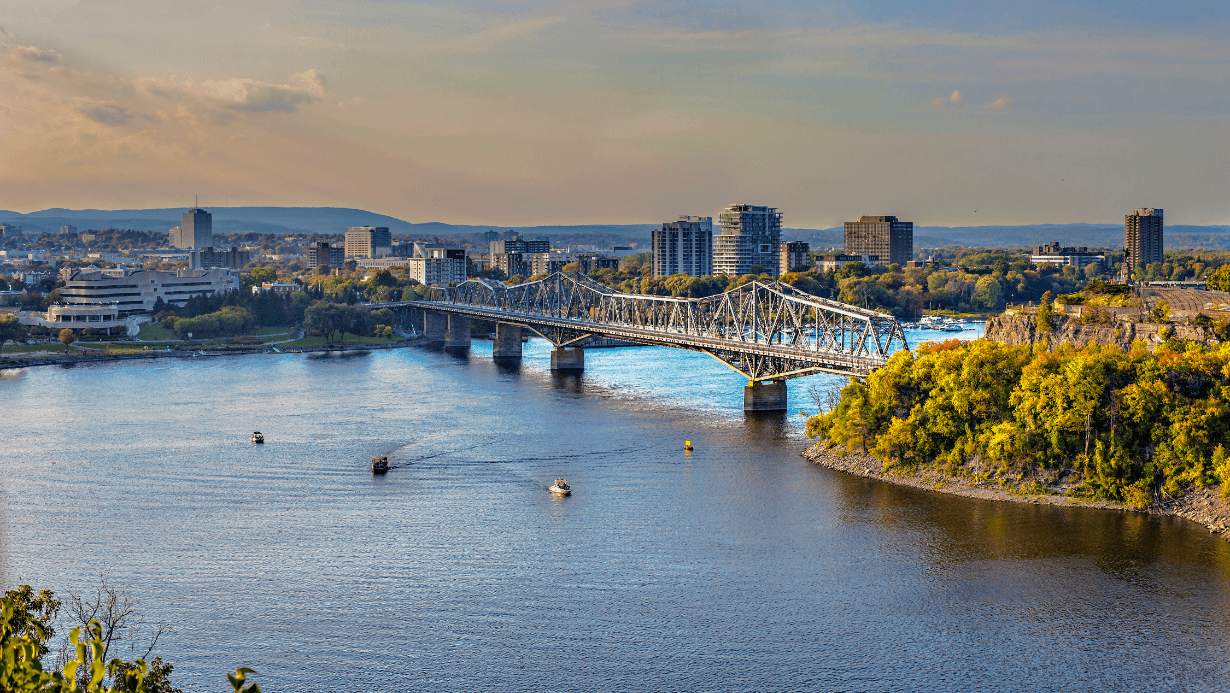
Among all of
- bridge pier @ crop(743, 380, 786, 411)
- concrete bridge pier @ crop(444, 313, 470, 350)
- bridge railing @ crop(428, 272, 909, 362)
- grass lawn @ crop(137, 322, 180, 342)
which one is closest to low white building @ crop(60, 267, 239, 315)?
grass lawn @ crop(137, 322, 180, 342)

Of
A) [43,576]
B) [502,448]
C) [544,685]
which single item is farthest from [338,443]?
[544,685]

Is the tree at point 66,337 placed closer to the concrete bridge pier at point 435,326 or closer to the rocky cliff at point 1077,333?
the concrete bridge pier at point 435,326

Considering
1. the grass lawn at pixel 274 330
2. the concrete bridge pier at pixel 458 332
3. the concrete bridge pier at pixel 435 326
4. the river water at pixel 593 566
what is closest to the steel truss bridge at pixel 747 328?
the concrete bridge pier at pixel 458 332

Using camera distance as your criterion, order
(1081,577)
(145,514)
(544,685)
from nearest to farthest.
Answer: (544,685) < (1081,577) < (145,514)

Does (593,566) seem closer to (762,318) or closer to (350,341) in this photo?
(762,318)

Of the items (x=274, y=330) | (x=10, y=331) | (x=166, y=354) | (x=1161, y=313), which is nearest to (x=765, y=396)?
(x=1161, y=313)

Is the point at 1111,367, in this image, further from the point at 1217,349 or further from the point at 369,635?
the point at 369,635

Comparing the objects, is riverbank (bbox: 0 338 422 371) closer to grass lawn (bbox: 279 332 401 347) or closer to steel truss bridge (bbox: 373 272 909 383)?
grass lawn (bbox: 279 332 401 347)
